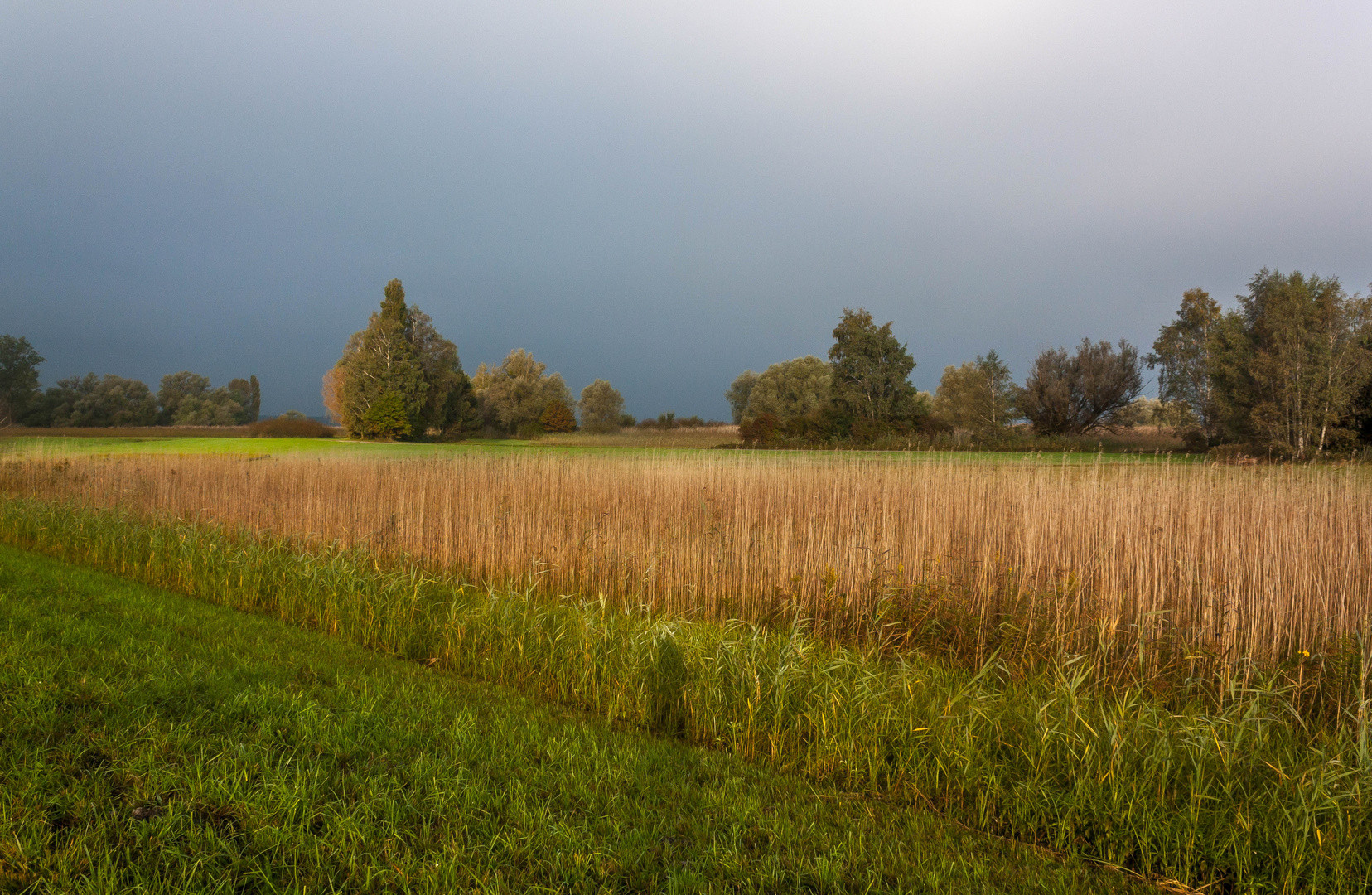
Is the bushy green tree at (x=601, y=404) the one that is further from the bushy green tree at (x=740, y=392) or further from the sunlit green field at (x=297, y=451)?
the sunlit green field at (x=297, y=451)

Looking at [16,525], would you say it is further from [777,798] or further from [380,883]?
[777,798]

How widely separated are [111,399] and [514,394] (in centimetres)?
2962

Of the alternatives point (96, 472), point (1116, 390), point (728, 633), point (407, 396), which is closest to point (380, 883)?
point (728, 633)

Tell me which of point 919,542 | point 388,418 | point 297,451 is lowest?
point 919,542

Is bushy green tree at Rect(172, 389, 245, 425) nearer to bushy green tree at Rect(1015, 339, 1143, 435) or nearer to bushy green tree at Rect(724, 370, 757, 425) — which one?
bushy green tree at Rect(724, 370, 757, 425)

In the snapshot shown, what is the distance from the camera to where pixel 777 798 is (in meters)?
2.54

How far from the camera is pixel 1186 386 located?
28875 millimetres

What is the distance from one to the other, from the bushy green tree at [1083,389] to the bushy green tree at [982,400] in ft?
8.06

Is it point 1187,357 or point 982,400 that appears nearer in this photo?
point 1187,357

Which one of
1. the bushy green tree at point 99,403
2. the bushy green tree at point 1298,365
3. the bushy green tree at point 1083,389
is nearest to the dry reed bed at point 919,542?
the bushy green tree at point 1298,365

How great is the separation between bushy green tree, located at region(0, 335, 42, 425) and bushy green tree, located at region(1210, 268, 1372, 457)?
179ft

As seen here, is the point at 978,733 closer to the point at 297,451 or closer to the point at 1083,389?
the point at 297,451

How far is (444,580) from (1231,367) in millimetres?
22873

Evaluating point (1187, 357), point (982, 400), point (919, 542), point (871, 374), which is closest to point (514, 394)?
point (871, 374)
